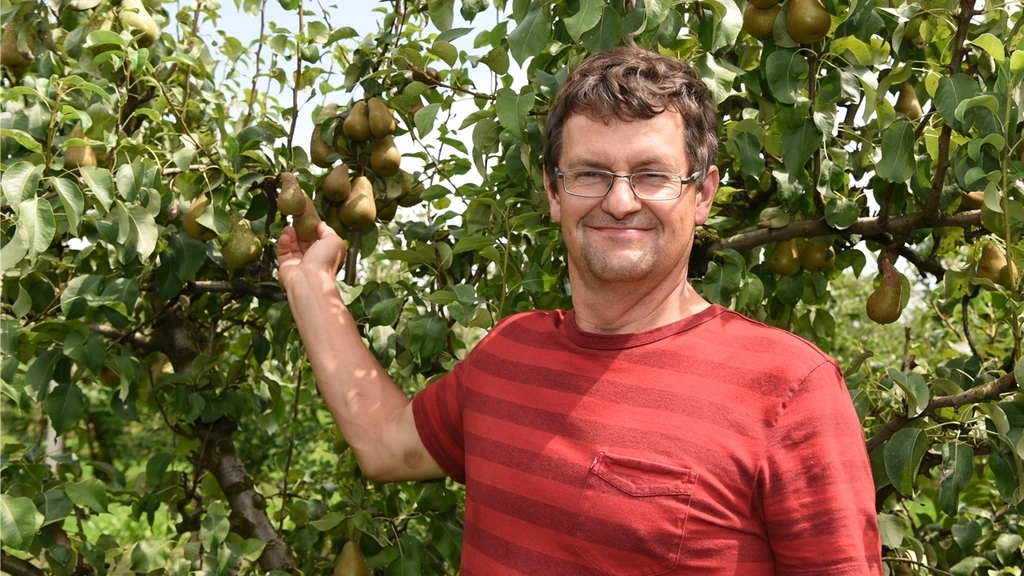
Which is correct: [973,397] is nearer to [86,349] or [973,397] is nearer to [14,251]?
[14,251]

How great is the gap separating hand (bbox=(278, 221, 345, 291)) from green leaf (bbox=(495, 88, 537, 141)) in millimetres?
528

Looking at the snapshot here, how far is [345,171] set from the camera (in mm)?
2145

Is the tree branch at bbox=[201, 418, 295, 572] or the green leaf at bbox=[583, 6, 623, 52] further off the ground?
the green leaf at bbox=[583, 6, 623, 52]

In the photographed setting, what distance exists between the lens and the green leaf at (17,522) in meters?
1.72

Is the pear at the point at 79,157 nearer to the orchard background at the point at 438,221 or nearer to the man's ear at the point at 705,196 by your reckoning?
the orchard background at the point at 438,221

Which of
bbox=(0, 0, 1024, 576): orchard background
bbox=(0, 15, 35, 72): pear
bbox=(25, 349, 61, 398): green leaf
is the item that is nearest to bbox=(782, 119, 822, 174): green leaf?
bbox=(0, 0, 1024, 576): orchard background

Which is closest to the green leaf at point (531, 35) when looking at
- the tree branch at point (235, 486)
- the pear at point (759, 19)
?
the pear at point (759, 19)

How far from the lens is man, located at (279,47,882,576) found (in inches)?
50.2

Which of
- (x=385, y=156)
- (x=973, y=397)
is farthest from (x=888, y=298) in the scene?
(x=385, y=156)

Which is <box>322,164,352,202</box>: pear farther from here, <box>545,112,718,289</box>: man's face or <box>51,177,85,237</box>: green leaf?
<box>545,112,718,289</box>: man's face

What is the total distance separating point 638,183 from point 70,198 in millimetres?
971

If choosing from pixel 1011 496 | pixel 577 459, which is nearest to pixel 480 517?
pixel 577 459

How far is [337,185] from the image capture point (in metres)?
2.12

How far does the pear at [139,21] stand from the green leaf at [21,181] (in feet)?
2.11
